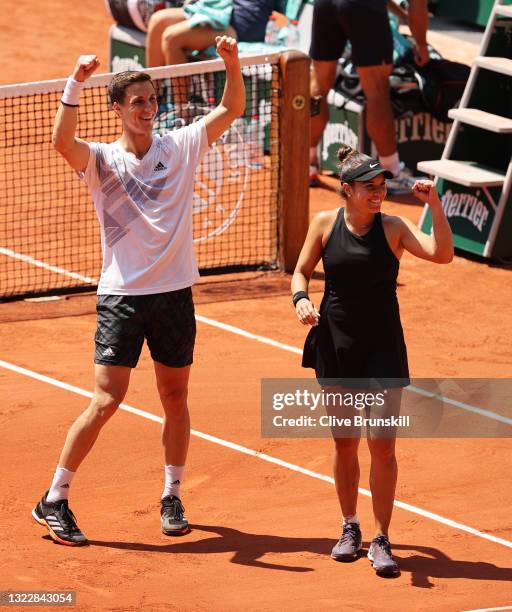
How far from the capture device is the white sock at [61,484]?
6273 millimetres

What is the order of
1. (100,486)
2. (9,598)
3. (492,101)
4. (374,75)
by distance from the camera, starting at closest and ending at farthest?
(9,598) < (100,486) < (492,101) < (374,75)

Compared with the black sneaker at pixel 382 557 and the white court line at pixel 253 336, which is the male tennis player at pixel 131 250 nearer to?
the black sneaker at pixel 382 557

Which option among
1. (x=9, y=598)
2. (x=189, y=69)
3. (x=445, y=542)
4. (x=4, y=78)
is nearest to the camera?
(x=9, y=598)

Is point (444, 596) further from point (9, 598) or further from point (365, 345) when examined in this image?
point (9, 598)

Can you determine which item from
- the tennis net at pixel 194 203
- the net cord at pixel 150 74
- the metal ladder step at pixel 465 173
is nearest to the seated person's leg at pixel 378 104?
the tennis net at pixel 194 203

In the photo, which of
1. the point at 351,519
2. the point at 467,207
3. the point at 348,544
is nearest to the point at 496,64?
the point at 467,207

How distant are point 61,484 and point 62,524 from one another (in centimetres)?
19

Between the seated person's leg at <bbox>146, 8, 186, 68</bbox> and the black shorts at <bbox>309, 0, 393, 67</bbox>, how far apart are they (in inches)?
83.3

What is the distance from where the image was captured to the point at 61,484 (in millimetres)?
6285

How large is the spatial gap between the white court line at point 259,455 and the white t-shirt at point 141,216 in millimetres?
1589

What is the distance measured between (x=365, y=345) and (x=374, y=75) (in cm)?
720

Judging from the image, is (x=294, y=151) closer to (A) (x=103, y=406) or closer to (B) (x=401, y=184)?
(B) (x=401, y=184)

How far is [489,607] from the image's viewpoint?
571 cm

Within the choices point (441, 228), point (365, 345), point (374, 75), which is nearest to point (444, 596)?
point (365, 345)
